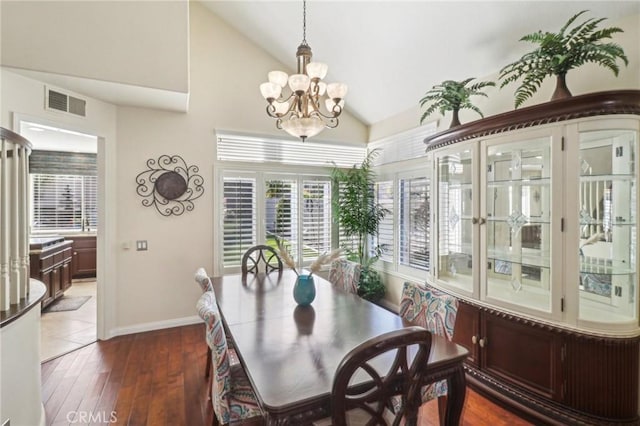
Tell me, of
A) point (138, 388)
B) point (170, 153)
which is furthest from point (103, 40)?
point (138, 388)

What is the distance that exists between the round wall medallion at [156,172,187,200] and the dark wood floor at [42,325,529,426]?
1.75 meters

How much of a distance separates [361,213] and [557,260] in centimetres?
267

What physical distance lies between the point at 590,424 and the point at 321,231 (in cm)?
351

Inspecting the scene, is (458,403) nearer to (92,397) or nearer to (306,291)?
(306,291)

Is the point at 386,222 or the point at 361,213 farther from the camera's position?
the point at 386,222

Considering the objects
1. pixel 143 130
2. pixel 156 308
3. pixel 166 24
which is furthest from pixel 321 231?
pixel 166 24

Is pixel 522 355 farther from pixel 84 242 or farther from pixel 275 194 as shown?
pixel 84 242

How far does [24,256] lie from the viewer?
1.97m

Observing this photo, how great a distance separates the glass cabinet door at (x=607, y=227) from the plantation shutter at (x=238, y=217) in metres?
3.55

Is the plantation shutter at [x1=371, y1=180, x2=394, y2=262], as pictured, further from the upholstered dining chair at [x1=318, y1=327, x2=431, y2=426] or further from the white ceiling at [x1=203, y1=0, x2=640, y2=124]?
the upholstered dining chair at [x1=318, y1=327, x2=431, y2=426]

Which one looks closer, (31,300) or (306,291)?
(31,300)

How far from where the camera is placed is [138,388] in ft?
8.36

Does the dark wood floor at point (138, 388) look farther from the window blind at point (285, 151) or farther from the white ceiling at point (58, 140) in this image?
the white ceiling at point (58, 140)

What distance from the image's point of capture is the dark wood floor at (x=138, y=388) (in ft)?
7.22
